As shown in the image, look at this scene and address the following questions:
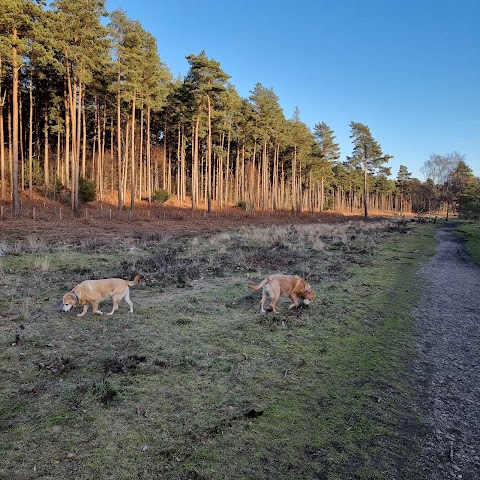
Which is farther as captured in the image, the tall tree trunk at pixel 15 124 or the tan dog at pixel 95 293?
the tall tree trunk at pixel 15 124

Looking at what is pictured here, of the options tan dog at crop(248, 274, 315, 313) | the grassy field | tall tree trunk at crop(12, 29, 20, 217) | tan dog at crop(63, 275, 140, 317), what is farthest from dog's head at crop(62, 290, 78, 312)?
tall tree trunk at crop(12, 29, 20, 217)

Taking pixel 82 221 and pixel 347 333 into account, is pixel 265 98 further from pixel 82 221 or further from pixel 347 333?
pixel 347 333

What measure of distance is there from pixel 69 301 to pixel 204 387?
3851 millimetres

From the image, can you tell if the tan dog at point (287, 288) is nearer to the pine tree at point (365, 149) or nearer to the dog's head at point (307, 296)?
the dog's head at point (307, 296)

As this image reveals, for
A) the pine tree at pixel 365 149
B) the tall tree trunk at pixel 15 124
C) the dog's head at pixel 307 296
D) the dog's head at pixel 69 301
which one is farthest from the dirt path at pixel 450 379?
the pine tree at pixel 365 149

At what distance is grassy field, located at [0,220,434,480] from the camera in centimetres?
332

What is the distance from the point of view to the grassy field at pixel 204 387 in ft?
10.9

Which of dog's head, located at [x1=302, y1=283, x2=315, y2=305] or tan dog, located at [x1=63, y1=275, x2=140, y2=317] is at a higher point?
tan dog, located at [x1=63, y1=275, x2=140, y2=317]

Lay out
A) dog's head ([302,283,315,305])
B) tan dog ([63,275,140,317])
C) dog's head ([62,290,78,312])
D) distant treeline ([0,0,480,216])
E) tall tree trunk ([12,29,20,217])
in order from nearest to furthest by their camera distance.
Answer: dog's head ([62,290,78,312]) → tan dog ([63,275,140,317]) → dog's head ([302,283,315,305]) → tall tree trunk ([12,29,20,217]) → distant treeline ([0,0,480,216])

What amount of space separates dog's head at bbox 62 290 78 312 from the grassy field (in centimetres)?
29

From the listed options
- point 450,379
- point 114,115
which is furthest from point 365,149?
point 450,379

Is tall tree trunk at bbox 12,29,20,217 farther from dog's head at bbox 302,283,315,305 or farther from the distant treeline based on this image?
dog's head at bbox 302,283,315,305

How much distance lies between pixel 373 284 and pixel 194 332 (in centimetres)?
740

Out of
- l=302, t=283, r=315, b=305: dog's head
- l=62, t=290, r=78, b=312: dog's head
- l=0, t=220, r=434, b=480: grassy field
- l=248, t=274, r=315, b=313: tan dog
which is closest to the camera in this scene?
l=0, t=220, r=434, b=480: grassy field
